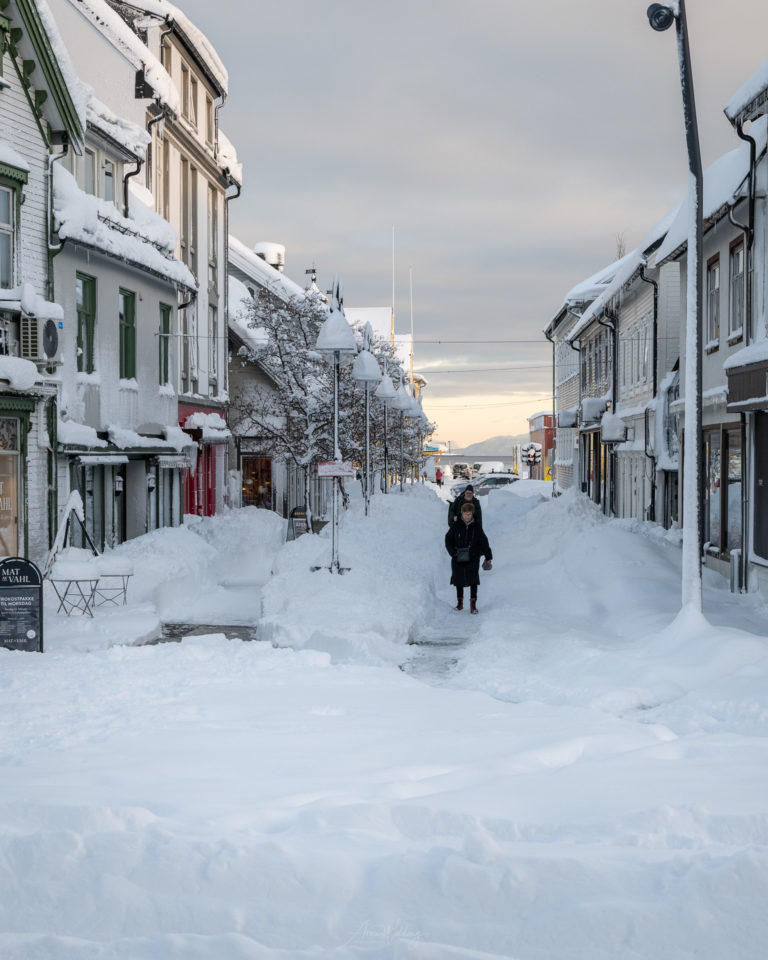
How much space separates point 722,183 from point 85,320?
11106 millimetres

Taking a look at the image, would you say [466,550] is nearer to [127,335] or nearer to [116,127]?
[127,335]

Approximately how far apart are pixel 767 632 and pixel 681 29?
703 cm

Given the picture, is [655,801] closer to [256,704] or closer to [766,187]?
[256,704]

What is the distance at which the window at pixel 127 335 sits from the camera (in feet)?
67.6

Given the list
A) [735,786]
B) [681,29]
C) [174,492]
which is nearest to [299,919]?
[735,786]

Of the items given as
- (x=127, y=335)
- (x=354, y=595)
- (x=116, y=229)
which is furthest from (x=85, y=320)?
(x=354, y=595)

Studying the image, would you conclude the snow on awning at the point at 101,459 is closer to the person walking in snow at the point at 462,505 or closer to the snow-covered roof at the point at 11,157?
the snow-covered roof at the point at 11,157

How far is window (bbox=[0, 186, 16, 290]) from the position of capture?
624 inches

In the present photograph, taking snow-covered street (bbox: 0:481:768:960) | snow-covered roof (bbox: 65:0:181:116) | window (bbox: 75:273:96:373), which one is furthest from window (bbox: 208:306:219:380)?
snow-covered street (bbox: 0:481:768:960)

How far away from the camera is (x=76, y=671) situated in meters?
9.39

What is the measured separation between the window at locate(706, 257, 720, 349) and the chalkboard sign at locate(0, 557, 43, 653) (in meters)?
12.9

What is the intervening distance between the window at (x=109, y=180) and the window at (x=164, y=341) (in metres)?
2.56

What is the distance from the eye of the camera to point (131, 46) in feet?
74.7

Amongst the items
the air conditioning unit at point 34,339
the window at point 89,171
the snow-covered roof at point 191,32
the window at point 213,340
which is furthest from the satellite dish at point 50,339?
the window at point 213,340
